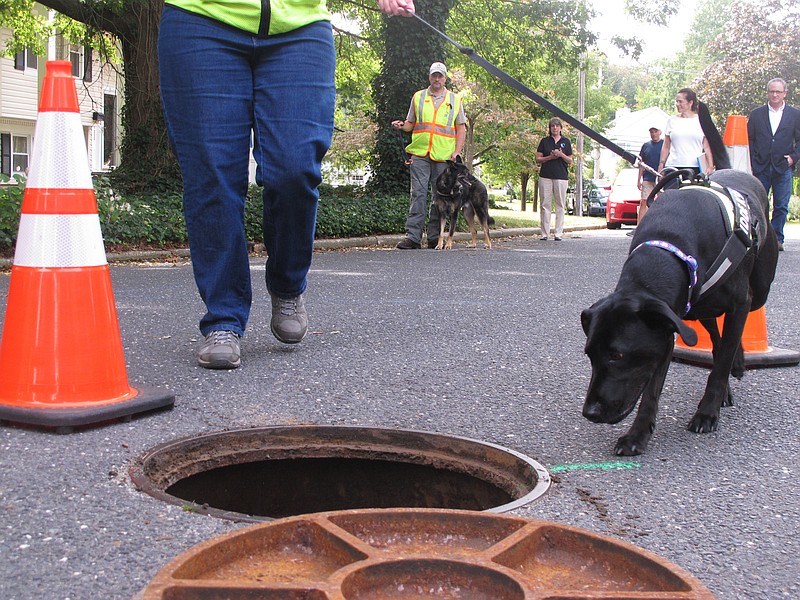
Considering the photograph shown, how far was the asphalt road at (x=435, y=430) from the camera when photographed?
2164 mm

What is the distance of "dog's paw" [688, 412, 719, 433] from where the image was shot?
11.3 feet

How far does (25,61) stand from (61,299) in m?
34.0

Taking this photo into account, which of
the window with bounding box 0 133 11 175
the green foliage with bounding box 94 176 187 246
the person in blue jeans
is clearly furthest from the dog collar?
the window with bounding box 0 133 11 175

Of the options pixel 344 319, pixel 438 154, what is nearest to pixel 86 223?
pixel 344 319

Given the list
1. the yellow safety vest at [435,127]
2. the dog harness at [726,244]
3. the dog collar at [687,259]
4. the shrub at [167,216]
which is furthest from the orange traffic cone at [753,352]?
the yellow safety vest at [435,127]

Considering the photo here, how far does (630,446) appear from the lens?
3094mm

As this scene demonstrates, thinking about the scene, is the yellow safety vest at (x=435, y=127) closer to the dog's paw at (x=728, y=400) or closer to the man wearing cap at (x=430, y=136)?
the man wearing cap at (x=430, y=136)

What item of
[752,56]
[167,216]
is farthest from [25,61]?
[752,56]

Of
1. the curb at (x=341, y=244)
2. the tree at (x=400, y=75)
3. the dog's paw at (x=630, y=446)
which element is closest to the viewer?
the dog's paw at (x=630, y=446)

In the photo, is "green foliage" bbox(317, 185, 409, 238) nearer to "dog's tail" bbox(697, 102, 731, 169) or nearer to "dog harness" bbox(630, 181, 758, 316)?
"dog's tail" bbox(697, 102, 731, 169)

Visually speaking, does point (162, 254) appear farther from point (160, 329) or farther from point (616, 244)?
point (616, 244)

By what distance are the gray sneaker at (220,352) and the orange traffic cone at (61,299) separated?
68 cm

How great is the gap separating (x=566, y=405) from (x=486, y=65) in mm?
1869

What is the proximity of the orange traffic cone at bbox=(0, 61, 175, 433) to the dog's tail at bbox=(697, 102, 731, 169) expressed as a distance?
285 cm
